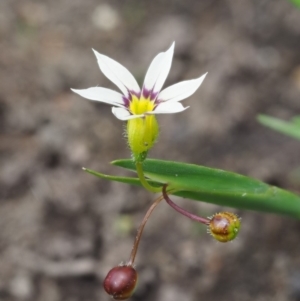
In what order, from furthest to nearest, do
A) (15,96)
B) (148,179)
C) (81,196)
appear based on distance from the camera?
(15,96) < (81,196) < (148,179)

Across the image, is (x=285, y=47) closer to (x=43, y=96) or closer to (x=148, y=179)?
(x=43, y=96)

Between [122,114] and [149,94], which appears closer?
[122,114]

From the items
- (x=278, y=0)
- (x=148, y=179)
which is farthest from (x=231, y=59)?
(x=148, y=179)

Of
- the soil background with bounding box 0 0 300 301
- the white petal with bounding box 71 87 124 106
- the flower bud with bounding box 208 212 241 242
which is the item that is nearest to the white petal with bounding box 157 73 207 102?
the white petal with bounding box 71 87 124 106

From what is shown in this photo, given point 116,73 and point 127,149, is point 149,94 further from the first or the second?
point 127,149

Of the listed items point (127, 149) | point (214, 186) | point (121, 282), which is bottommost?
point (121, 282)

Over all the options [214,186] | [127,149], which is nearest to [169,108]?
[214,186]

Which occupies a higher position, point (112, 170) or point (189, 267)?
point (112, 170)
